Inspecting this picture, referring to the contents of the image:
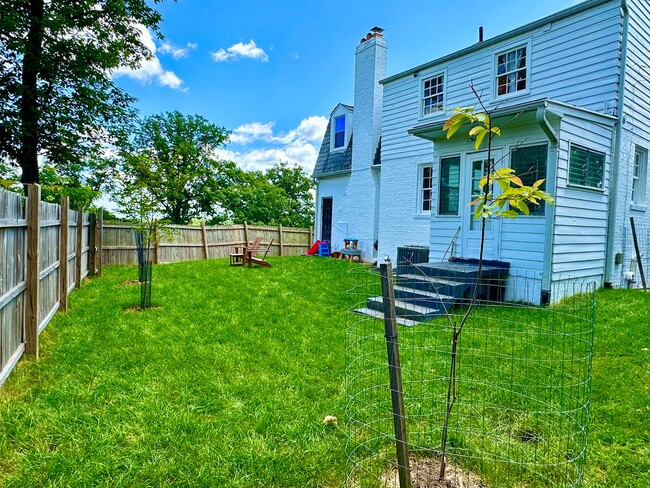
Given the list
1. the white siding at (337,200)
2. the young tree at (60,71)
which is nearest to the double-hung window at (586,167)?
the white siding at (337,200)

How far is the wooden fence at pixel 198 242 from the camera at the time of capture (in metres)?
11.6

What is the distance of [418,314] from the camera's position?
5828 mm

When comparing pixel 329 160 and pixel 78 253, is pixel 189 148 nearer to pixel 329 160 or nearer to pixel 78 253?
pixel 329 160

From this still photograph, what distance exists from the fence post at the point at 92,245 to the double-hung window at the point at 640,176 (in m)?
12.6

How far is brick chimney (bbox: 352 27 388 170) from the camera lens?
1288 cm

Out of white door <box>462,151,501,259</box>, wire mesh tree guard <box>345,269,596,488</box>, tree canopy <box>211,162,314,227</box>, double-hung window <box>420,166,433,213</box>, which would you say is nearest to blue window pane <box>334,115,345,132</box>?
double-hung window <box>420,166,433,213</box>

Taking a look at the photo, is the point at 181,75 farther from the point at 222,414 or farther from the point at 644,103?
the point at 222,414

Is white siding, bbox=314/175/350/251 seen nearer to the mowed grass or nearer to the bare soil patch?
the mowed grass

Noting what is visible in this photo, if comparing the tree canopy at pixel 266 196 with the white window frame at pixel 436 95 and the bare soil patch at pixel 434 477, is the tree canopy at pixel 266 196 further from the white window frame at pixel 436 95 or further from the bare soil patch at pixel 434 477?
the bare soil patch at pixel 434 477

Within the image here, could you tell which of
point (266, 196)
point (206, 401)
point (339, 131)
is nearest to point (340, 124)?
point (339, 131)

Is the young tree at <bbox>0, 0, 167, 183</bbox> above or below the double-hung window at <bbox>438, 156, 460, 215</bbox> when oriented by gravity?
above

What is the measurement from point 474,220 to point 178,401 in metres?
6.35

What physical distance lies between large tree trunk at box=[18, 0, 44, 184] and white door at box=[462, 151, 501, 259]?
11.1 m

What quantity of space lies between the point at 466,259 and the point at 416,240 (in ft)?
9.96
